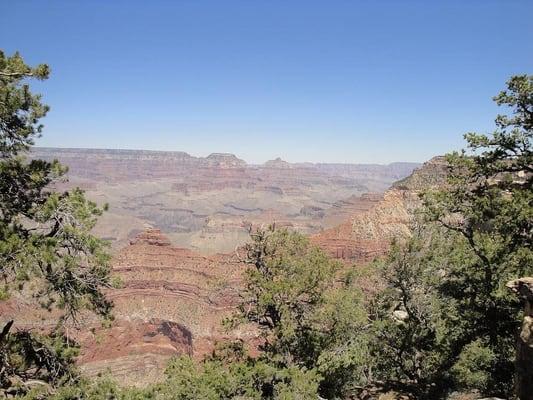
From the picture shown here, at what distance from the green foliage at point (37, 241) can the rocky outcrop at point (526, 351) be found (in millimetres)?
13491

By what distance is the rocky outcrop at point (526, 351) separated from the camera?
42.0 feet

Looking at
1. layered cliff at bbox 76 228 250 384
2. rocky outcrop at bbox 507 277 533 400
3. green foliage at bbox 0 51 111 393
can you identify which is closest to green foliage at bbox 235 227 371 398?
rocky outcrop at bbox 507 277 533 400

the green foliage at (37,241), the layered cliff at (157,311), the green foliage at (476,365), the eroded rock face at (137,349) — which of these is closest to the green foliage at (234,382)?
the green foliage at (37,241)

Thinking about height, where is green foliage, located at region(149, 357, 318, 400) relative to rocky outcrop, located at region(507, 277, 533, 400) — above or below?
below

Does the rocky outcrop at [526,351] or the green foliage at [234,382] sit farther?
the green foliage at [234,382]

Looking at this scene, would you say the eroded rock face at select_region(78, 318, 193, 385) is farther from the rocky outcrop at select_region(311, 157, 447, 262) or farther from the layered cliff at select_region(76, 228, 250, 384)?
the rocky outcrop at select_region(311, 157, 447, 262)

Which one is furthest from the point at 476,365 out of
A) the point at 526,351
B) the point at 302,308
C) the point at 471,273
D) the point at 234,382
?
the point at 234,382

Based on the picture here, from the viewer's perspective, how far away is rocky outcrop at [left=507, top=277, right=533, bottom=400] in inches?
504

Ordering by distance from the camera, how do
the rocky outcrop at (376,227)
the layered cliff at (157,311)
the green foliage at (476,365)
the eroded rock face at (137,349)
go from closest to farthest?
the green foliage at (476,365)
the eroded rock face at (137,349)
the layered cliff at (157,311)
the rocky outcrop at (376,227)

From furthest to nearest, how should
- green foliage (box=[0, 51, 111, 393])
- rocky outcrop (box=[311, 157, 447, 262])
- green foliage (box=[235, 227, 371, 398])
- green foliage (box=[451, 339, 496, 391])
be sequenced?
1. rocky outcrop (box=[311, 157, 447, 262])
2. green foliage (box=[235, 227, 371, 398])
3. green foliage (box=[451, 339, 496, 391])
4. green foliage (box=[0, 51, 111, 393])

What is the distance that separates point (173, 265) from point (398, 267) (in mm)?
80306

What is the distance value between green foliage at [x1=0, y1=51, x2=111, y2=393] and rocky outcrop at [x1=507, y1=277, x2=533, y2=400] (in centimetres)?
1349

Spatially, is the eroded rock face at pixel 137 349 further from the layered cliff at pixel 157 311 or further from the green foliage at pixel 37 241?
the green foliage at pixel 37 241

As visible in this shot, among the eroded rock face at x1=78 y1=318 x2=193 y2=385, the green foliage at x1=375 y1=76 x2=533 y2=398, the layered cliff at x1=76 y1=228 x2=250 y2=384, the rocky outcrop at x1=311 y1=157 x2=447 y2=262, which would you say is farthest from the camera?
the rocky outcrop at x1=311 y1=157 x2=447 y2=262
